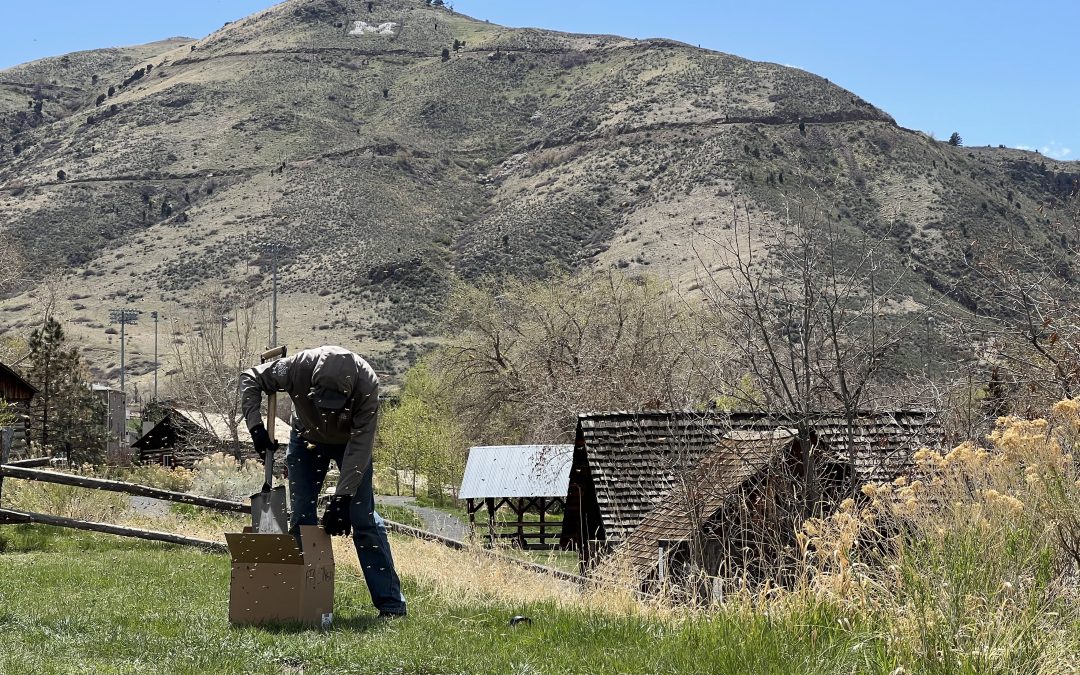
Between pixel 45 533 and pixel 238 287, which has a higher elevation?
pixel 238 287

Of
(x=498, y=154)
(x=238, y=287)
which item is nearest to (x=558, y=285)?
(x=238, y=287)

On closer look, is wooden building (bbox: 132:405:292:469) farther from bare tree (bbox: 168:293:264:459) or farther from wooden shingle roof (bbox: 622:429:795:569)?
wooden shingle roof (bbox: 622:429:795:569)

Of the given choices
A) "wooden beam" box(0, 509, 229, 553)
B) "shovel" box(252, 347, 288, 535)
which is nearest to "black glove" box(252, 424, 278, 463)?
"shovel" box(252, 347, 288, 535)

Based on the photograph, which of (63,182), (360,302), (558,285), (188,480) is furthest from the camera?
(63,182)

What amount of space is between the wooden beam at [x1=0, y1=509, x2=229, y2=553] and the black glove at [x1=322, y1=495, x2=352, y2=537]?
17.9ft

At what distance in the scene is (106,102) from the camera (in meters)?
154

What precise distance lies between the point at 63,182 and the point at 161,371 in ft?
135

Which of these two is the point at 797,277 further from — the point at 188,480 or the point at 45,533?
the point at 188,480

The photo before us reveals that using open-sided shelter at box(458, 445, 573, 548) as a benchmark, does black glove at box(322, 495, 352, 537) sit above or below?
above

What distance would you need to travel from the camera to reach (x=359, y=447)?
7242 mm

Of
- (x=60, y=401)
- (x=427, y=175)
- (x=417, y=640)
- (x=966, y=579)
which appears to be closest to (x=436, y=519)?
(x=417, y=640)

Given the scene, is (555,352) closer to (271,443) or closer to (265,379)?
(265,379)

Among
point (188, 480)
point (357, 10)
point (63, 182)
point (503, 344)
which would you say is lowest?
point (188, 480)

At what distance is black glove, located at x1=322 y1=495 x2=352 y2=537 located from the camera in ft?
23.6
